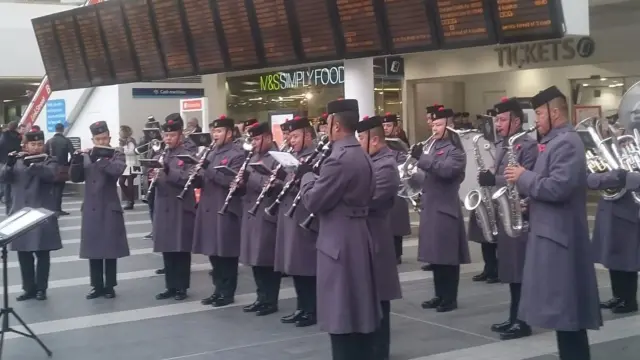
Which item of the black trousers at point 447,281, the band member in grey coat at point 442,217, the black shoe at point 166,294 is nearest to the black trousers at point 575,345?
the band member in grey coat at point 442,217

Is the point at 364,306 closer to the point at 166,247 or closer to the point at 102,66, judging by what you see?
the point at 166,247

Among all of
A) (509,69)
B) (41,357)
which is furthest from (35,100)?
(41,357)

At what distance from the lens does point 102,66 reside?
15.2 m

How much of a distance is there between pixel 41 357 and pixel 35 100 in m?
16.6

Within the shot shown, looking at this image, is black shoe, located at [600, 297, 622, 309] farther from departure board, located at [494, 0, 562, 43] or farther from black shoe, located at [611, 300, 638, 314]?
departure board, located at [494, 0, 562, 43]

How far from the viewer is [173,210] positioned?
29.8 ft

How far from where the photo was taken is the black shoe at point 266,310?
8203 mm

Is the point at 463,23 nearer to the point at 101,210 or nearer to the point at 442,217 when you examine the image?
the point at 442,217

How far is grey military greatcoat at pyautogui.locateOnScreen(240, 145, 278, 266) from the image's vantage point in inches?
321

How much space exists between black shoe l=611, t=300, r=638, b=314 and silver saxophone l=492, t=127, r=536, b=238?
80.3 inches

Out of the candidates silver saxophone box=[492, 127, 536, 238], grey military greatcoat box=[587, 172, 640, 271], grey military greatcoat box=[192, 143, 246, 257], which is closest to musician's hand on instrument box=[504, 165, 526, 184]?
silver saxophone box=[492, 127, 536, 238]

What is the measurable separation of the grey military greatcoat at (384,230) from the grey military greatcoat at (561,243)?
1062 millimetres

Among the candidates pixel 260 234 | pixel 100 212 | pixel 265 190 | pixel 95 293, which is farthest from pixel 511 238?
pixel 95 293

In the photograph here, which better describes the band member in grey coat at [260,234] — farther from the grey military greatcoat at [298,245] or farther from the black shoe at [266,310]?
the grey military greatcoat at [298,245]
